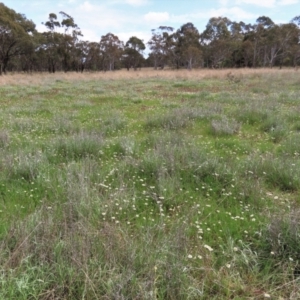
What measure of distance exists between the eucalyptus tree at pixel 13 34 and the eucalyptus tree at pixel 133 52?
25.8 meters

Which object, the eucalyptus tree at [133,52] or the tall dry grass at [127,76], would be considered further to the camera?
the eucalyptus tree at [133,52]

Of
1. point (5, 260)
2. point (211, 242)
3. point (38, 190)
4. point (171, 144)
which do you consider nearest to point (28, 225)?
point (5, 260)

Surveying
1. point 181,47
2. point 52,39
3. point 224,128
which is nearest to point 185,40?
point 181,47

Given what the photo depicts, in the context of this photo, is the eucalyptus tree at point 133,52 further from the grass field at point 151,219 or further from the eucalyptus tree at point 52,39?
the grass field at point 151,219

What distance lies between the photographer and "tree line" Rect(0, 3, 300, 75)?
160 ft

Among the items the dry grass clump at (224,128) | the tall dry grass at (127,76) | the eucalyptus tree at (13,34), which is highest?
the eucalyptus tree at (13,34)

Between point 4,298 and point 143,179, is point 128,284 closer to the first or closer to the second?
point 4,298

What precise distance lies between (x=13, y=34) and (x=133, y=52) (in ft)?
113

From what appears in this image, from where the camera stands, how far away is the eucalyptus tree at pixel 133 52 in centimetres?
6495

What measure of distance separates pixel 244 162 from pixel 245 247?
2.19 metres

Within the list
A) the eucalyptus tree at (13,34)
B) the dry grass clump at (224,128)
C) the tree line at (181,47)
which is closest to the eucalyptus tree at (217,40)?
the tree line at (181,47)

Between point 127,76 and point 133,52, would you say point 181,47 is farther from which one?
point 127,76

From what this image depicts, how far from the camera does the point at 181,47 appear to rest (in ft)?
188

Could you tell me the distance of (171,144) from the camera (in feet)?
18.0
